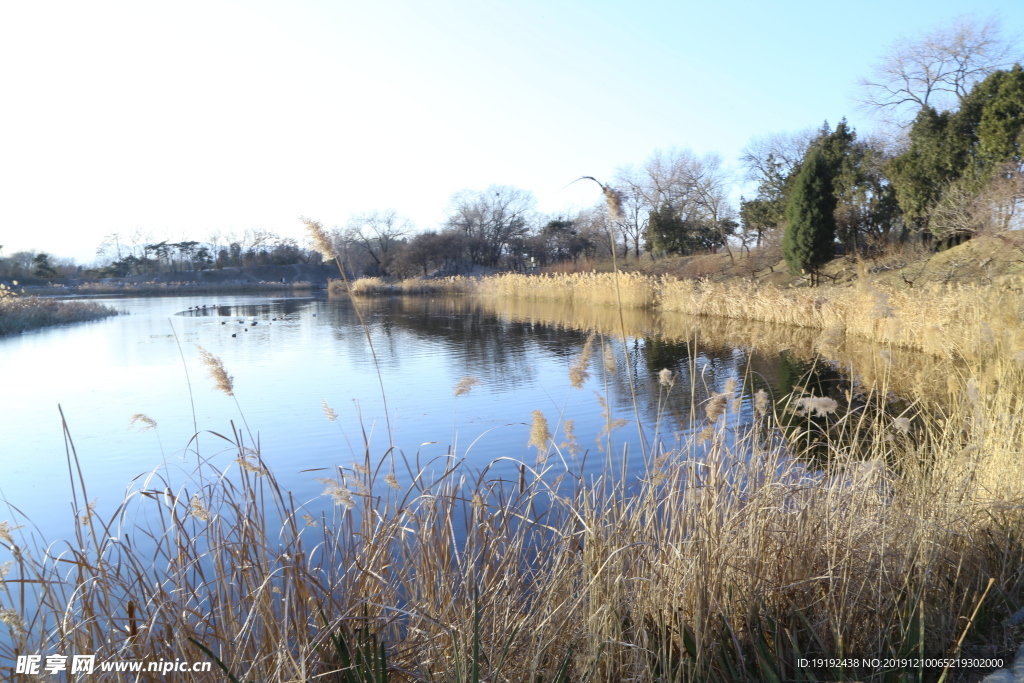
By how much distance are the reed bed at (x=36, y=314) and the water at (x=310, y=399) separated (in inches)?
68.2

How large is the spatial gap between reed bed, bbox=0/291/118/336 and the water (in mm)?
1732

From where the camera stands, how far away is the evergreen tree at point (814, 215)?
19.0 meters

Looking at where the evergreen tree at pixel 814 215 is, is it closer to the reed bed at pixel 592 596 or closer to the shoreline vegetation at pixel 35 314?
the reed bed at pixel 592 596

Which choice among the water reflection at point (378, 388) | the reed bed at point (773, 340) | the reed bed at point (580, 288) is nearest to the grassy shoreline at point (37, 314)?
the water reflection at point (378, 388)

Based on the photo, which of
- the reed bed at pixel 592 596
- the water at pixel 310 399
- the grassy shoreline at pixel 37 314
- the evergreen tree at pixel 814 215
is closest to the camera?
the reed bed at pixel 592 596

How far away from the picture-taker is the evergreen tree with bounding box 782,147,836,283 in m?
19.0

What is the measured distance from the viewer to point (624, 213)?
244 centimetres

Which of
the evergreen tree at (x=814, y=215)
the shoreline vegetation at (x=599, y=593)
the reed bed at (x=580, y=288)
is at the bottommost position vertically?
the shoreline vegetation at (x=599, y=593)

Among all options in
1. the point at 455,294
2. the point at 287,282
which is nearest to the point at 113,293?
the point at 287,282

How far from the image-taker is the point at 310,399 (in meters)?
8.52

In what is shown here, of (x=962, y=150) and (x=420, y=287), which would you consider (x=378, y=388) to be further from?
(x=420, y=287)

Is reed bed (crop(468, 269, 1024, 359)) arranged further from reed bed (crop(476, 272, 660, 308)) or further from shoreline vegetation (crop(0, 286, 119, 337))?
shoreline vegetation (crop(0, 286, 119, 337))

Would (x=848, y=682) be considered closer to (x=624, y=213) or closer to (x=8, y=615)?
(x=624, y=213)

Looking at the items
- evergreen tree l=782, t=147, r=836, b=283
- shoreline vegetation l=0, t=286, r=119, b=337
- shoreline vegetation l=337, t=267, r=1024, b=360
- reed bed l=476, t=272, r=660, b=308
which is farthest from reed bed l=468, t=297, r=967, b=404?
shoreline vegetation l=0, t=286, r=119, b=337
